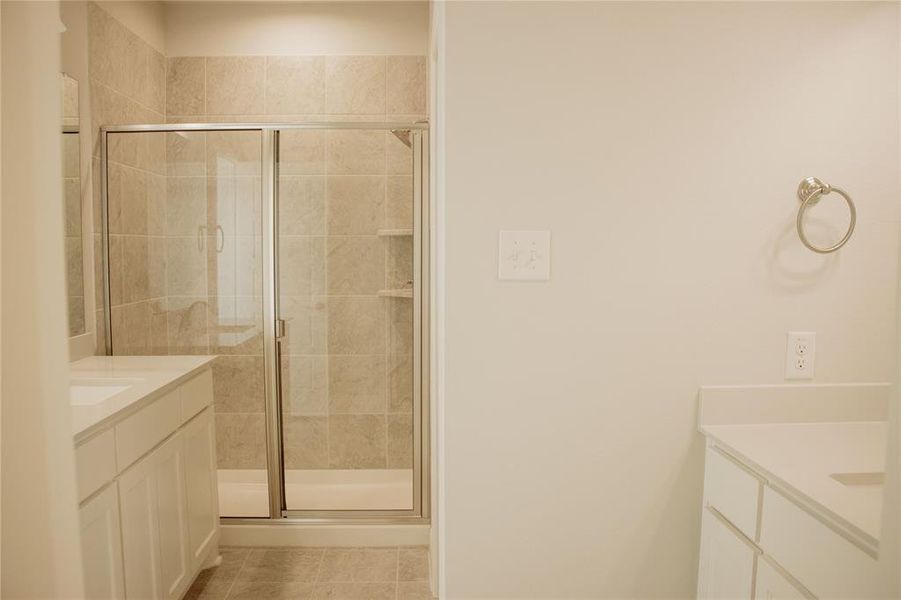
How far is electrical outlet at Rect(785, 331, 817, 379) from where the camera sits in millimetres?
1272

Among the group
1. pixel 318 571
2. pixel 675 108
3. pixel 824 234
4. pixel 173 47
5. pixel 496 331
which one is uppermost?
pixel 173 47

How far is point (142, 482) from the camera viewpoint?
4.95 ft

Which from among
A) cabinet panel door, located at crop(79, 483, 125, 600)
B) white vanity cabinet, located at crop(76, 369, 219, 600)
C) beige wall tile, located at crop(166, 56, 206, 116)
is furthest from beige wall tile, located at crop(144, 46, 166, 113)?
cabinet panel door, located at crop(79, 483, 125, 600)

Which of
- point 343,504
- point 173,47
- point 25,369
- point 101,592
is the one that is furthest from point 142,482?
point 173,47

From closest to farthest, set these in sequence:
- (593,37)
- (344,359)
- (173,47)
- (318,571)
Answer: (593,37)
(318,571)
(344,359)
(173,47)

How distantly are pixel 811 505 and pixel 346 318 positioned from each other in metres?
1.85

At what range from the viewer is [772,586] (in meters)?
1.03

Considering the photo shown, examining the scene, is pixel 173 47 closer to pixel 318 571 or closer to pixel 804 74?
pixel 318 571

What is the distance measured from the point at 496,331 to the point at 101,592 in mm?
1123

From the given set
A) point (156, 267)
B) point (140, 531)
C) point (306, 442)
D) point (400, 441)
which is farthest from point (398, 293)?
point (140, 531)

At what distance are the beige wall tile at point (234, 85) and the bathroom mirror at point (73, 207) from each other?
2.47 ft

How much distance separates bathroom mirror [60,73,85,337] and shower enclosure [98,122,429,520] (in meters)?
0.13

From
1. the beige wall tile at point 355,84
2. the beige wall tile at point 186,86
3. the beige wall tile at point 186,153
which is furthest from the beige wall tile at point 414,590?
the beige wall tile at point 186,86

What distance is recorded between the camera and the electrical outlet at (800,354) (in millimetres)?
1272
